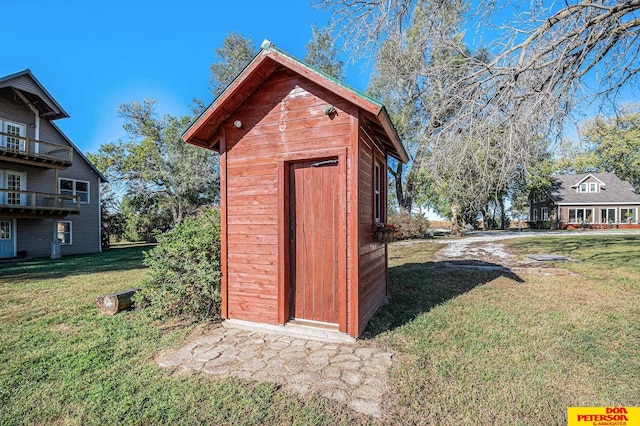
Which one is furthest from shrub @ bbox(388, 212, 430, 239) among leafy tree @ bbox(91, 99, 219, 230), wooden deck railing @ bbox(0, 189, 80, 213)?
wooden deck railing @ bbox(0, 189, 80, 213)

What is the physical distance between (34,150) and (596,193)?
46.9 metres

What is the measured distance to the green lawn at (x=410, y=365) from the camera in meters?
2.52

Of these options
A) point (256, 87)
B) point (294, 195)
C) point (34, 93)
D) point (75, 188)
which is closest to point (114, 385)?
point (294, 195)

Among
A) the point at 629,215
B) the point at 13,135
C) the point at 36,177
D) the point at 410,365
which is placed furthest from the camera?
the point at 629,215

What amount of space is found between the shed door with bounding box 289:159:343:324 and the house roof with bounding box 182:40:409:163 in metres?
0.88

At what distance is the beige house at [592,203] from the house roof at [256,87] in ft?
121

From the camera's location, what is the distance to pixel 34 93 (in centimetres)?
1438

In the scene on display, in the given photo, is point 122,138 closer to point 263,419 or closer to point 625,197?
point 263,419

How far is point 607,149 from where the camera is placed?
36.0 metres

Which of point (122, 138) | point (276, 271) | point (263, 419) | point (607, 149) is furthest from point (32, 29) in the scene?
point (607, 149)

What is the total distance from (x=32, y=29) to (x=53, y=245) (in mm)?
9786

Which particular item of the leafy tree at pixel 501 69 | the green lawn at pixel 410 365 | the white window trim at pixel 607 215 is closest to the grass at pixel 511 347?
the green lawn at pixel 410 365

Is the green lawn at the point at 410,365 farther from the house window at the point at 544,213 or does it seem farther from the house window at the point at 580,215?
the house window at the point at 544,213

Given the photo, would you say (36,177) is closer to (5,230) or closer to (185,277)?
(5,230)
